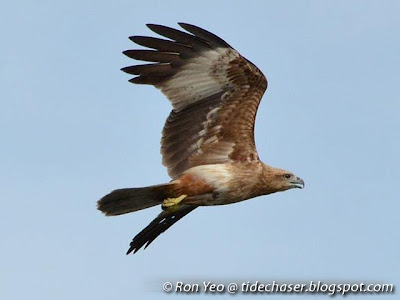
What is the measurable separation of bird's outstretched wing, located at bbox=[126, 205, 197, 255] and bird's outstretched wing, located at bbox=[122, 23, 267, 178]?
1.06 meters

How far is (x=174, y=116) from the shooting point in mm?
18547

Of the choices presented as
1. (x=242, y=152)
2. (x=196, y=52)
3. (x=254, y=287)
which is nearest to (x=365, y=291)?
(x=254, y=287)

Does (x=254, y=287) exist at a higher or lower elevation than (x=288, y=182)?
lower

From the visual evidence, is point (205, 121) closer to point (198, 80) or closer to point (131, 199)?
point (198, 80)

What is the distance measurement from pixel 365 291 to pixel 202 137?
348 cm

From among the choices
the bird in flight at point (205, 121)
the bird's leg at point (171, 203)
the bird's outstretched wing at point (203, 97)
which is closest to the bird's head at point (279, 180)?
the bird in flight at point (205, 121)

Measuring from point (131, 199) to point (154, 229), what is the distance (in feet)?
5.81

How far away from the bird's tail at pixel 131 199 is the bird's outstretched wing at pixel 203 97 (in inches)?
22.2

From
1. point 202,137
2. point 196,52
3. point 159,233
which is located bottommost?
point 159,233

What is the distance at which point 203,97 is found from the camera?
61.0 feet

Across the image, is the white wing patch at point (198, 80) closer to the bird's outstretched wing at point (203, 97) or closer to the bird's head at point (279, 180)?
the bird's outstretched wing at point (203, 97)

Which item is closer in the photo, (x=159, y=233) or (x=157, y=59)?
(x=157, y=59)

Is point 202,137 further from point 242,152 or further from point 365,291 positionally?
point 365,291

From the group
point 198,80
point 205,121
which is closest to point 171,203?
point 205,121
